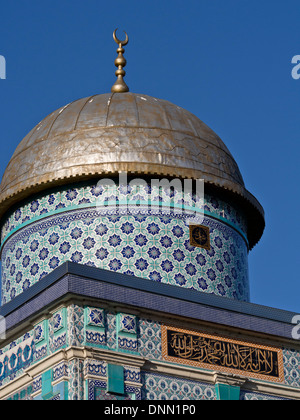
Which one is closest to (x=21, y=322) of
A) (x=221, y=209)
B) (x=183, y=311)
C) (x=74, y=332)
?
(x=74, y=332)

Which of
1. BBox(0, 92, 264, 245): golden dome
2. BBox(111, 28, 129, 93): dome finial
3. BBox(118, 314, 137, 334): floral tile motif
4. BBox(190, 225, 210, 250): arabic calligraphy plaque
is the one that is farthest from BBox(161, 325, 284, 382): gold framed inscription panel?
BBox(111, 28, 129, 93): dome finial

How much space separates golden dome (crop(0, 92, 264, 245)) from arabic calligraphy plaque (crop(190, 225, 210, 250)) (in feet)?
1.96

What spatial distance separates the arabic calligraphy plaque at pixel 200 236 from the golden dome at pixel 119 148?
23.6 inches

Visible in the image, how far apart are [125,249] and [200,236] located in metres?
1.00

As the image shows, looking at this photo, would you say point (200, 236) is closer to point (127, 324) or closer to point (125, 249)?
point (125, 249)

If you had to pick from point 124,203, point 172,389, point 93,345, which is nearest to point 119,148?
point 124,203

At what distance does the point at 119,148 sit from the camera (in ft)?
43.6

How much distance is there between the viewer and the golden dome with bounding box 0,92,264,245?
43.3ft

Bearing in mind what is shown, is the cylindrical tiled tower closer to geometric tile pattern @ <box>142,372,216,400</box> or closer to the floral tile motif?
the floral tile motif

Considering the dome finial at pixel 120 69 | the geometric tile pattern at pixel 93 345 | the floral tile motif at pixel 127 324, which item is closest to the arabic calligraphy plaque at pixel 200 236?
the geometric tile pattern at pixel 93 345

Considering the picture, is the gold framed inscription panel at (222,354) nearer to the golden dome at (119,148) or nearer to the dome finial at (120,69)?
the golden dome at (119,148)

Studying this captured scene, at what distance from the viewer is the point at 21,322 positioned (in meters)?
11.3

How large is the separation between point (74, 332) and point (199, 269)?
8.69 feet

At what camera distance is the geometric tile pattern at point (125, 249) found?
41.6 ft
